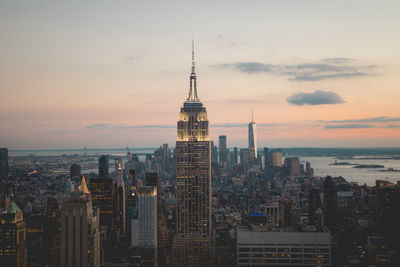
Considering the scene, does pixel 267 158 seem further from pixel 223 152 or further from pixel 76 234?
pixel 76 234

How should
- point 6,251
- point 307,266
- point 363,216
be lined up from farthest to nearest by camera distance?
1. point 363,216
2. point 6,251
3. point 307,266

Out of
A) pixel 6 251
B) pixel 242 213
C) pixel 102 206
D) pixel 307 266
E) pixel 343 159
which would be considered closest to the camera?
pixel 307 266

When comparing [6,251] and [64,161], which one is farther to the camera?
[64,161]

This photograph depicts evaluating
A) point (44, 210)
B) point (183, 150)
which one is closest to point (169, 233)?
point (183, 150)

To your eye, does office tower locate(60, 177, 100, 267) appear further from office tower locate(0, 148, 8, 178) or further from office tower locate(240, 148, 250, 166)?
office tower locate(240, 148, 250, 166)

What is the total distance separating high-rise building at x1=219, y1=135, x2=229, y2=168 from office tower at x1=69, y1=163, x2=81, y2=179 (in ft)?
190

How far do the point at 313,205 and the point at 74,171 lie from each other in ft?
126

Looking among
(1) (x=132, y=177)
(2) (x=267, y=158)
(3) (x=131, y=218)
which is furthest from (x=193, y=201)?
(2) (x=267, y=158)

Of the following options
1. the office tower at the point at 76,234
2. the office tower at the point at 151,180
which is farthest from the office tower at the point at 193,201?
the office tower at the point at 151,180

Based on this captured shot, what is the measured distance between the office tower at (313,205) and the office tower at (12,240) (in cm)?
3520

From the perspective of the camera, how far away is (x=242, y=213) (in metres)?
84.2

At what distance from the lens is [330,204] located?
7250 centimetres

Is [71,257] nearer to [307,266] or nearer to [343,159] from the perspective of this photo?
[307,266]

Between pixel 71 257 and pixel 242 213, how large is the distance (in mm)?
54635
